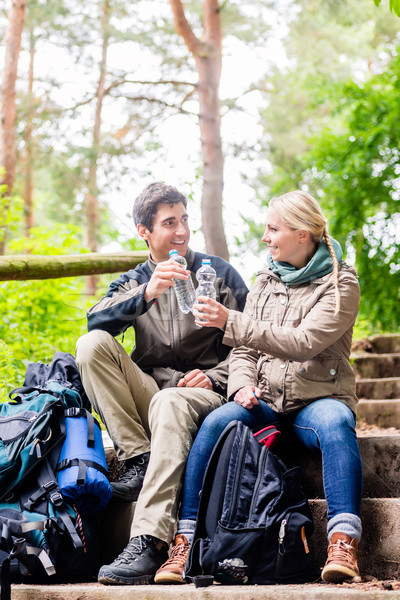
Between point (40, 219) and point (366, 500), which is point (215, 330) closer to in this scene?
point (366, 500)

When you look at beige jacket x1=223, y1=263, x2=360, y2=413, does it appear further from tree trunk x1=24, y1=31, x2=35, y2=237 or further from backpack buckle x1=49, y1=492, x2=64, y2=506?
tree trunk x1=24, y1=31, x2=35, y2=237

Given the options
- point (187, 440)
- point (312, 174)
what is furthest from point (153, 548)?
point (312, 174)

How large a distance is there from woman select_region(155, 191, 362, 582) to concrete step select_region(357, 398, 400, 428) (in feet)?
6.65

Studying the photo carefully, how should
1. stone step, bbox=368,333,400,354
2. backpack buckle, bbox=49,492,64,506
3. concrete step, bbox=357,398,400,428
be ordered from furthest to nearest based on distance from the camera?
1. stone step, bbox=368,333,400,354
2. concrete step, bbox=357,398,400,428
3. backpack buckle, bbox=49,492,64,506

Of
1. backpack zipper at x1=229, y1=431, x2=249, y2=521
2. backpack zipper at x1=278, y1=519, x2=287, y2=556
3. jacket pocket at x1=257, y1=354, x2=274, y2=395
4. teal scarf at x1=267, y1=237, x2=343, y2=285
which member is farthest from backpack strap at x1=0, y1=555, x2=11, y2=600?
teal scarf at x1=267, y1=237, x2=343, y2=285

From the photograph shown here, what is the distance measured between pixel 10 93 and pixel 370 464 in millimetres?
8276

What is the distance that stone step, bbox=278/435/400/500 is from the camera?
8.84 feet

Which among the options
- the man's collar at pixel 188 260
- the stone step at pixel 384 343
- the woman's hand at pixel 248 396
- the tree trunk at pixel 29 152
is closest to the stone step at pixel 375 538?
the woman's hand at pixel 248 396

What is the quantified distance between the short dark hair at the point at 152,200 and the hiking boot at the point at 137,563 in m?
1.40

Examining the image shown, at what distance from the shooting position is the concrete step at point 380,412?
14.6ft

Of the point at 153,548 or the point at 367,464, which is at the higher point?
the point at 367,464

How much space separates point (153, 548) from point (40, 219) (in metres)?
18.8

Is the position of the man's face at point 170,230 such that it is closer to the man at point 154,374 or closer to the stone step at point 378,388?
the man at point 154,374

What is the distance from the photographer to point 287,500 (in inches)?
89.4
